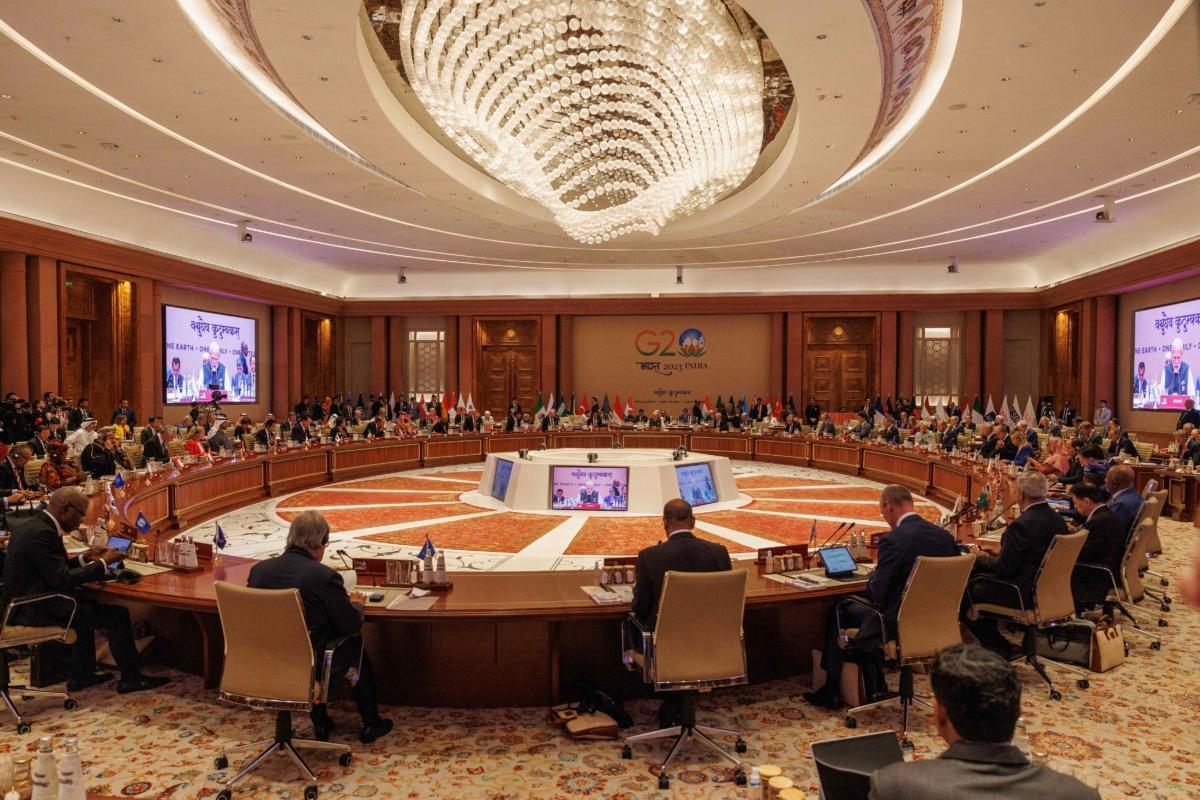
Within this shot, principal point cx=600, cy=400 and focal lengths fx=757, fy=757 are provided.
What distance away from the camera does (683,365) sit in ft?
72.5

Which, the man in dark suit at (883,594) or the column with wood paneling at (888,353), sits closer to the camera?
the man in dark suit at (883,594)

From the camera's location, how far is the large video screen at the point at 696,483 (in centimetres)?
1031

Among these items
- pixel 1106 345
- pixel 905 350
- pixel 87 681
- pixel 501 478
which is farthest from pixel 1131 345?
pixel 87 681

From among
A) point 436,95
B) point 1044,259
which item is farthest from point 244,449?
point 1044,259

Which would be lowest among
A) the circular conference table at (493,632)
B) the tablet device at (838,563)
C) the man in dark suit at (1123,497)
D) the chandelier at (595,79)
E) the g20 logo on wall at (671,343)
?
the circular conference table at (493,632)

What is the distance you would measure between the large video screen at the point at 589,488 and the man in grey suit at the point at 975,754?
331 inches

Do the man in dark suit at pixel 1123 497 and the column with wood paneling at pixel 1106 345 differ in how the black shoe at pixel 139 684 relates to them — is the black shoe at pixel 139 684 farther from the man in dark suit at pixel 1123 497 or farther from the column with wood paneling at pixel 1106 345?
the column with wood paneling at pixel 1106 345

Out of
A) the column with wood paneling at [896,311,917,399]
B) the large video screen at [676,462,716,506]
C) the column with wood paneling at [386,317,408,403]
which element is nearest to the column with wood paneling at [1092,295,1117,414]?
the column with wood paneling at [896,311,917,399]

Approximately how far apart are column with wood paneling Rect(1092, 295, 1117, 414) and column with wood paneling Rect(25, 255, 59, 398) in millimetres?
20641

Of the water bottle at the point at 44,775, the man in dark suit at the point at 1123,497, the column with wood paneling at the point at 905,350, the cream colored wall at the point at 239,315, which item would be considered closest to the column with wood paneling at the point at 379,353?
the cream colored wall at the point at 239,315

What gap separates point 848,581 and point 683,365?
1797 centimetres

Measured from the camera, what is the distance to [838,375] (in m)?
21.4

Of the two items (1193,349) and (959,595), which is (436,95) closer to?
(959,595)

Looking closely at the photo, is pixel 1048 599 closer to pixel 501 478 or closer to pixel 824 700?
pixel 824 700
